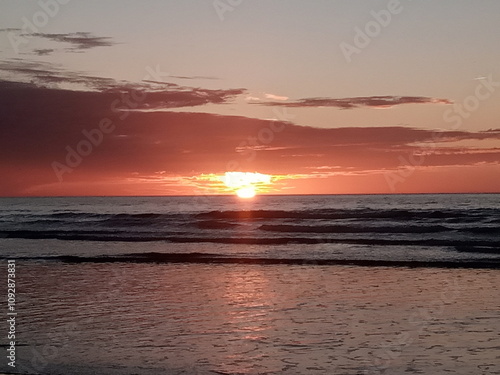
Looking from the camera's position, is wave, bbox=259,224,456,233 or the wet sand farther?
wave, bbox=259,224,456,233

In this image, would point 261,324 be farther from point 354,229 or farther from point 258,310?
point 354,229

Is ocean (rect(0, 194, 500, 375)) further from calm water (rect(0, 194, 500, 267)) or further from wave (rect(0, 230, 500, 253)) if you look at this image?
wave (rect(0, 230, 500, 253))

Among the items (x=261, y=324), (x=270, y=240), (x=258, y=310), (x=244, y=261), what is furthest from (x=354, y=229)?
(x=261, y=324)

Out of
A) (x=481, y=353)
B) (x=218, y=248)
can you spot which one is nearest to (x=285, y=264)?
(x=218, y=248)

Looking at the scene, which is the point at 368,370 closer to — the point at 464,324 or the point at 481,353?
the point at 481,353

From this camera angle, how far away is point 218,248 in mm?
31578

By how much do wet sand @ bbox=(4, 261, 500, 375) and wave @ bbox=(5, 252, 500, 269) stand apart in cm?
330

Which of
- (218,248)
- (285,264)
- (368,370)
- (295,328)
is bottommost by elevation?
(368,370)

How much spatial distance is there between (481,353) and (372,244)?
22468 mm

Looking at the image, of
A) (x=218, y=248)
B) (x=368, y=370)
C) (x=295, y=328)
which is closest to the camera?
(x=368, y=370)

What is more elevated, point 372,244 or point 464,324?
point 372,244

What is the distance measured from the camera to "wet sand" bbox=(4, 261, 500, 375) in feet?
32.7

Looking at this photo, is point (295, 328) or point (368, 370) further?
point (295, 328)

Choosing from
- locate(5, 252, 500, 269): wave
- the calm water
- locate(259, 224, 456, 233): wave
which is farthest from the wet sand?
locate(259, 224, 456, 233): wave
